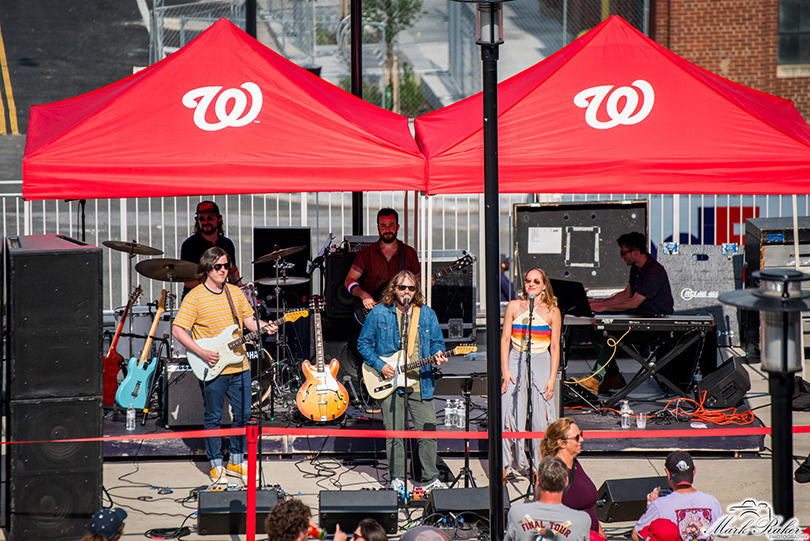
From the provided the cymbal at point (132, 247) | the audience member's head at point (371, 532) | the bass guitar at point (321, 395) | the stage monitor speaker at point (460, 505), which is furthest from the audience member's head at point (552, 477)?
the cymbal at point (132, 247)

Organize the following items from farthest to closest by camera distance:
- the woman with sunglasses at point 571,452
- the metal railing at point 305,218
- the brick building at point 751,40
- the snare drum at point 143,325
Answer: the brick building at point 751,40
the metal railing at point 305,218
the snare drum at point 143,325
the woman with sunglasses at point 571,452

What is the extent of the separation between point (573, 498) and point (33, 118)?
250 inches

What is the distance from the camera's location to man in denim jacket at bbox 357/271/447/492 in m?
7.59

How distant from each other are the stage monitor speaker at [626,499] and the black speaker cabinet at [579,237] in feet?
20.2

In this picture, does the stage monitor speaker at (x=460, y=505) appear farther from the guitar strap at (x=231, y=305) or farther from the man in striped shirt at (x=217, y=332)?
the guitar strap at (x=231, y=305)

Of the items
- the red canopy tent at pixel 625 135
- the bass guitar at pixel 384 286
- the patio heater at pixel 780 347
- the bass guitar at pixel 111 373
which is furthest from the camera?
the bass guitar at pixel 384 286

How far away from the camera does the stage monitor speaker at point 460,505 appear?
6.50 m

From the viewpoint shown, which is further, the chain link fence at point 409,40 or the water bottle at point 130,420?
the chain link fence at point 409,40

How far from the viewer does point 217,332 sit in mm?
7758

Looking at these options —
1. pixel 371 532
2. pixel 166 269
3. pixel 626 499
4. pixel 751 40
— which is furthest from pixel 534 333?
pixel 751 40

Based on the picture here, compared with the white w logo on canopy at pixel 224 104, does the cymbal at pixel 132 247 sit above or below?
below

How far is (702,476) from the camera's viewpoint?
313 inches

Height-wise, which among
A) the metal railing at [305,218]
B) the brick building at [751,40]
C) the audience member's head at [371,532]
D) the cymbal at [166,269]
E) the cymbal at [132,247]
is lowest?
the audience member's head at [371,532]

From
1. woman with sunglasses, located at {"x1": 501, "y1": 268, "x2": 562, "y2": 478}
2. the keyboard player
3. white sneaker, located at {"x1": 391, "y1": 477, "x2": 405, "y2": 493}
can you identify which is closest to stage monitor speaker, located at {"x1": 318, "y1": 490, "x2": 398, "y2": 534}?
white sneaker, located at {"x1": 391, "y1": 477, "x2": 405, "y2": 493}
